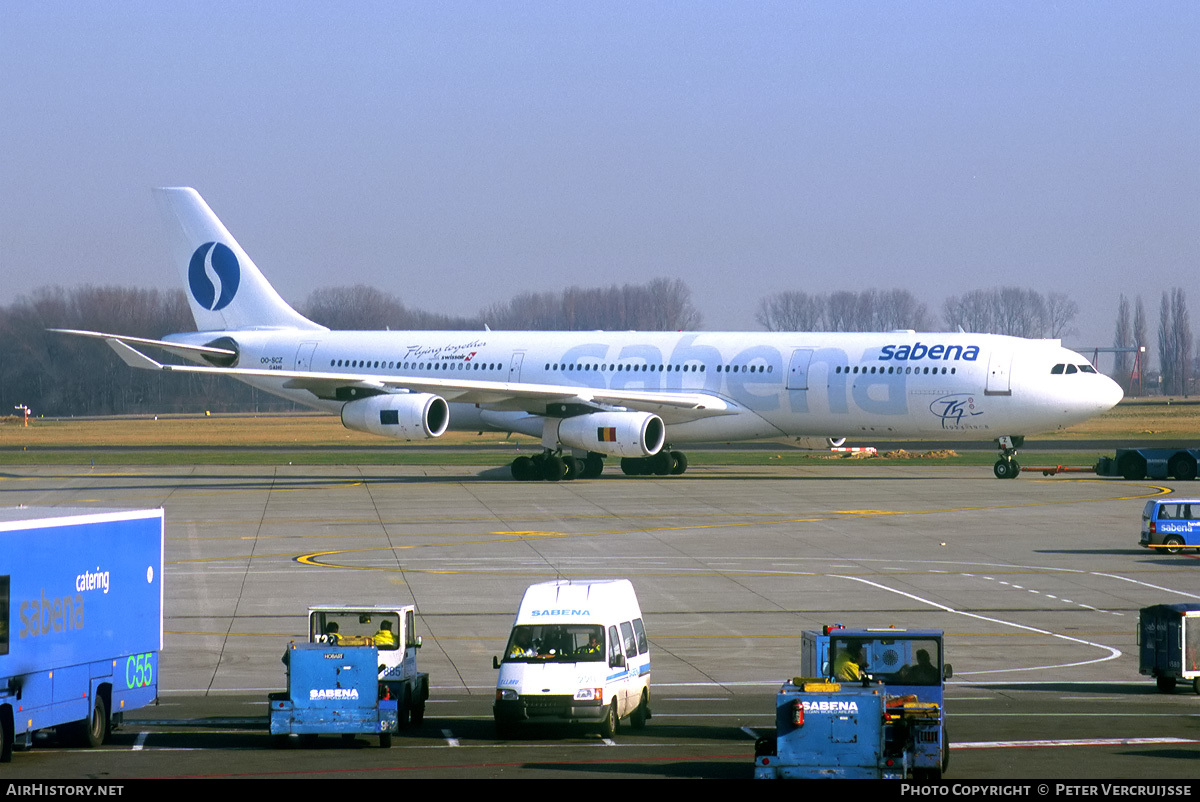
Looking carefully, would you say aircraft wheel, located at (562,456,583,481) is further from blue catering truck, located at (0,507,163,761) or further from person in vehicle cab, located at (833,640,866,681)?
person in vehicle cab, located at (833,640,866,681)

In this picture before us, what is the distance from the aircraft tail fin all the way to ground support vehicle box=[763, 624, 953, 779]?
5302cm

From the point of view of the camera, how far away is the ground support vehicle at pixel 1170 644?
71.1 ft

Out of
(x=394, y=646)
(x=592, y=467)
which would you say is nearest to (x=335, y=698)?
(x=394, y=646)

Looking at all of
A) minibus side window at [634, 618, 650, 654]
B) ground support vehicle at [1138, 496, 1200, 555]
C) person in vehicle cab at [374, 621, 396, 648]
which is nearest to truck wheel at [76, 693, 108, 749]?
person in vehicle cab at [374, 621, 396, 648]

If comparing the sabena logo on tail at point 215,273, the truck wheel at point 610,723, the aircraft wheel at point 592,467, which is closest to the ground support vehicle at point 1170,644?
the truck wheel at point 610,723

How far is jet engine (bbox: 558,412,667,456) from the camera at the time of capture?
54.2 m

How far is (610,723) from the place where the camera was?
61.3ft

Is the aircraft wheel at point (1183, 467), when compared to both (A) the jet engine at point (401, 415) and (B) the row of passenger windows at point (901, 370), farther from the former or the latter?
(A) the jet engine at point (401, 415)

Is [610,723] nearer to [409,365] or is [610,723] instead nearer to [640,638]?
[640,638]

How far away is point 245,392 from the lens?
152 m

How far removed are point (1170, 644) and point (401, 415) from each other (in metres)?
36.3

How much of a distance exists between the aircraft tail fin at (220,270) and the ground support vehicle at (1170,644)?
50659 mm

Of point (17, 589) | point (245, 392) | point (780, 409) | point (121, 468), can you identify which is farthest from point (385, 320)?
point (17, 589)

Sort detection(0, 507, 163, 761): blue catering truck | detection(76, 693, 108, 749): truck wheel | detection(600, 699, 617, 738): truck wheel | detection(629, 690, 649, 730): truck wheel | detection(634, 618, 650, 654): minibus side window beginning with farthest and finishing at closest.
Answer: detection(634, 618, 650, 654): minibus side window, detection(629, 690, 649, 730): truck wheel, detection(600, 699, 617, 738): truck wheel, detection(76, 693, 108, 749): truck wheel, detection(0, 507, 163, 761): blue catering truck
